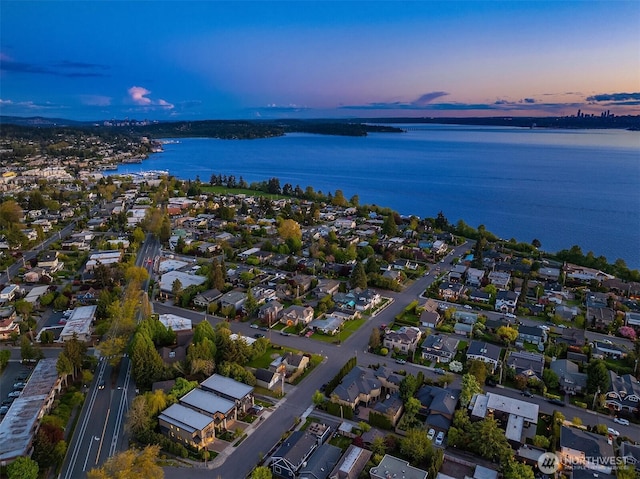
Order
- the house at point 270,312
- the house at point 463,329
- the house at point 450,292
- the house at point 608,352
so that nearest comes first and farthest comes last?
the house at point 608,352 < the house at point 463,329 < the house at point 270,312 < the house at point 450,292

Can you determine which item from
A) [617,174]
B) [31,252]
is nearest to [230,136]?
[617,174]

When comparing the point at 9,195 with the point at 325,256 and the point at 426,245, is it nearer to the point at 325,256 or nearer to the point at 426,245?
the point at 325,256

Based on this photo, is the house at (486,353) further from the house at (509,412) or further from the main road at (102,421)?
the main road at (102,421)

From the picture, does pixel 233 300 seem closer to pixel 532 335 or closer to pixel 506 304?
pixel 506 304

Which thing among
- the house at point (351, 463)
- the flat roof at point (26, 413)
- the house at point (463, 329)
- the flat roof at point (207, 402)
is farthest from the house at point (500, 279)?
the flat roof at point (26, 413)

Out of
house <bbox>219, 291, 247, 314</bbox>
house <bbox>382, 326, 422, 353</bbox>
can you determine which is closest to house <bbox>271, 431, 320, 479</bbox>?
house <bbox>382, 326, 422, 353</bbox>

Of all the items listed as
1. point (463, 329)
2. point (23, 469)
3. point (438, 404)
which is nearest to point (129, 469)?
point (23, 469)

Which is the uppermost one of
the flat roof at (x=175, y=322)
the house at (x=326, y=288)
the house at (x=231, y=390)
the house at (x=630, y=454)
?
the flat roof at (x=175, y=322)
